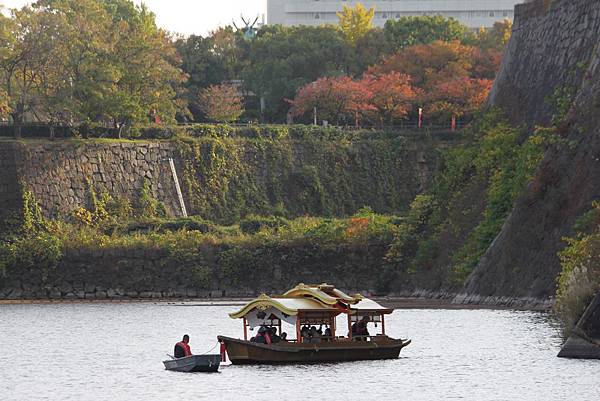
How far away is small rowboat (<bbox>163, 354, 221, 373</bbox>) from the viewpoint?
5603 centimetres

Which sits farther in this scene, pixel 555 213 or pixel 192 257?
pixel 192 257

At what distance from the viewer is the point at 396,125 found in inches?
5640

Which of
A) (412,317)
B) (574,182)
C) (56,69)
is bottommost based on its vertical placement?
(412,317)

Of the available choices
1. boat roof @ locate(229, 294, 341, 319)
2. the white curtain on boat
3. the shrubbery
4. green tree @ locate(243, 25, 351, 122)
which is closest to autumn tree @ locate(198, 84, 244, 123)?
green tree @ locate(243, 25, 351, 122)

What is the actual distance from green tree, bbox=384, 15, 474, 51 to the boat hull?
9894 centimetres

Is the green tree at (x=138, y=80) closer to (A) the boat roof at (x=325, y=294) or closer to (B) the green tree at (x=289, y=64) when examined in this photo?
(B) the green tree at (x=289, y=64)

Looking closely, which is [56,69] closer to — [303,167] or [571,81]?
[303,167]

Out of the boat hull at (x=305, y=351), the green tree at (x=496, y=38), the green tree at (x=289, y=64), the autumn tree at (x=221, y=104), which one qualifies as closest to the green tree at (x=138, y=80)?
the autumn tree at (x=221, y=104)

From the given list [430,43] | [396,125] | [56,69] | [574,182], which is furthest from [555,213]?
[430,43]

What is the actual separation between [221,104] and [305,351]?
3399 inches

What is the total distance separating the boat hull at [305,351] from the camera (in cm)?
5722

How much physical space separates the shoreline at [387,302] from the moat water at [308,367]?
1969 millimetres

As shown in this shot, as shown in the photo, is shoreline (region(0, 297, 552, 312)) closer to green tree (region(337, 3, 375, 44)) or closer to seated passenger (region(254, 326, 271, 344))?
seated passenger (region(254, 326, 271, 344))

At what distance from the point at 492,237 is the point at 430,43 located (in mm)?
64066
